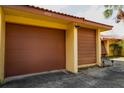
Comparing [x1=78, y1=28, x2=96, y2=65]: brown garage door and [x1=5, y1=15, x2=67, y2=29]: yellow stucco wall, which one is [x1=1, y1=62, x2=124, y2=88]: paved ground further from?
[x1=5, y1=15, x2=67, y2=29]: yellow stucco wall

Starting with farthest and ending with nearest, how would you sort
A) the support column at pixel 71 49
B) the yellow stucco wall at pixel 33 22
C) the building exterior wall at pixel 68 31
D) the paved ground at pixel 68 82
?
the support column at pixel 71 49, the building exterior wall at pixel 68 31, the yellow stucco wall at pixel 33 22, the paved ground at pixel 68 82

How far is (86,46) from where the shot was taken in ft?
25.8

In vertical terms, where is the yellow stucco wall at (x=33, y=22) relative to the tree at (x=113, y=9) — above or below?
below

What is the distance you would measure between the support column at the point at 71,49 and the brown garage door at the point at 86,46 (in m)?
0.95

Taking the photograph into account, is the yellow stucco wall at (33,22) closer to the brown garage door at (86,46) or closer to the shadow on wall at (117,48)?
the brown garage door at (86,46)

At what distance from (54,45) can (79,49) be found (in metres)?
1.74

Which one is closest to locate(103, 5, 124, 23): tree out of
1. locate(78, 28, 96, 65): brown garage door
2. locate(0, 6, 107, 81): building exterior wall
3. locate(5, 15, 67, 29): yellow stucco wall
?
locate(78, 28, 96, 65): brown garage door

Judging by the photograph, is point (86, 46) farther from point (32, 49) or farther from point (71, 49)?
point (32, 49)

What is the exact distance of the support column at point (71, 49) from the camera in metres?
6.35

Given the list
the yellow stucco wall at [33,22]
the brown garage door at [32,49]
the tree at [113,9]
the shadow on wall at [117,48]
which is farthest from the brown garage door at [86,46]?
the shadow on wall at [117,48]

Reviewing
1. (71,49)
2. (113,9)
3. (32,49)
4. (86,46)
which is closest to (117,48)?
(113,9)

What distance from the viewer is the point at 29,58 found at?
19.0ft
